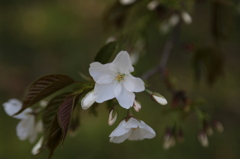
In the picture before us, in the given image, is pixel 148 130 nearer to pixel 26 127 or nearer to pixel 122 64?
pixel 122 64

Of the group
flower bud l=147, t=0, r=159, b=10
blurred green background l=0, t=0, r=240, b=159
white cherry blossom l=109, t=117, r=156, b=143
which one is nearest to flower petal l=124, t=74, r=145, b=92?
white cherry blossom l=109, t=117, r=156, b=143

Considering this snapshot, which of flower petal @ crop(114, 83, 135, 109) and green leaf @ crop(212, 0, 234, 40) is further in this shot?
green leaf @ crop(212, 0, 234, 40)

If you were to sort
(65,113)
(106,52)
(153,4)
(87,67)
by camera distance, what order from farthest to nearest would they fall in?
1. (87,67)
2. (153,4)
3. (106,52)
4. (65,113)

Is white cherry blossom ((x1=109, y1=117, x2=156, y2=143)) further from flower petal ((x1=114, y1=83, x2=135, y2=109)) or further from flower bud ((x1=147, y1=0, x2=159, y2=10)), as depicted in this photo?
flower bud ((x1=147, y1=0, x2=159, y2=10))

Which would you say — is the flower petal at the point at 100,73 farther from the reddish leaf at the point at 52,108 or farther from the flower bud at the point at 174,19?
the flower bud at the point at 174,19

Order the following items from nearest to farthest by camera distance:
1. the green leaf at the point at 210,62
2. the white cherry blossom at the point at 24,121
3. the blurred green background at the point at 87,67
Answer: the white cherry blossom at the point at 24,121 → the green leaf at the point at 210,62 → the blurred green background at the point at 87,67

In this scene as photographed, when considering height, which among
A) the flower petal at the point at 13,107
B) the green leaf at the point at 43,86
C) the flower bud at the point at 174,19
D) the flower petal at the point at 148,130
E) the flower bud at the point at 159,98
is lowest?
the flower petal at the point at 148,130

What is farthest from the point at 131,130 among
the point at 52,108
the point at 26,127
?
the point at 26,127

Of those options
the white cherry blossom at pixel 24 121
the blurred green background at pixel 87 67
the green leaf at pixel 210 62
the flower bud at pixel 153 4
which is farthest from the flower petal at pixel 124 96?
the blurred green background at pixel 87 67
